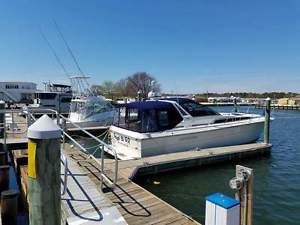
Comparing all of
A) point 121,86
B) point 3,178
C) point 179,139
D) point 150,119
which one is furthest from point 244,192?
point 121,86

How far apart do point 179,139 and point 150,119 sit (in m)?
1.46

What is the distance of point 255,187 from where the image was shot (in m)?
9.83

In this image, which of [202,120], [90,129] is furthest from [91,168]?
[90,129]

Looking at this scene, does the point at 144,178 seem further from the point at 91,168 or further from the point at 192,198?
the point at 91,168

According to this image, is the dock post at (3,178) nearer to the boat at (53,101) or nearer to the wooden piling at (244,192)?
the wooden piling at (244,192)

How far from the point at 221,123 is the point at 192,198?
5.71 m

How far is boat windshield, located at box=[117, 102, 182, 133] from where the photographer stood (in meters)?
12.1

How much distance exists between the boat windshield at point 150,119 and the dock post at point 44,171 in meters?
8.56

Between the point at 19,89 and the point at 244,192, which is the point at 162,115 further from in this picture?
the point at 19,89

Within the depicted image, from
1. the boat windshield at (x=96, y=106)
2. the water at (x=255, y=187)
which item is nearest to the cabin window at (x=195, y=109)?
the water at (x=255, y=187)

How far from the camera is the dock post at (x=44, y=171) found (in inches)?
127

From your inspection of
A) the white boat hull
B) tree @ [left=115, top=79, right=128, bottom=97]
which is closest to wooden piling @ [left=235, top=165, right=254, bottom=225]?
the white boat hull

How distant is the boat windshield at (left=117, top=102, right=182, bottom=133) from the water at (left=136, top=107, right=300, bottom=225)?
2.24 m

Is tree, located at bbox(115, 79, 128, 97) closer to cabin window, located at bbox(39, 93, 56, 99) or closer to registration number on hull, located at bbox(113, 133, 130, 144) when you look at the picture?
cabin window, located at bbox(39, 93, 56, 99)
